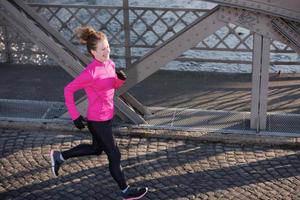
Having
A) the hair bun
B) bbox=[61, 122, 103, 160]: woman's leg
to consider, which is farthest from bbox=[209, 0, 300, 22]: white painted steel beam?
bbox=[61, 122, 103, 160]: woman's leg

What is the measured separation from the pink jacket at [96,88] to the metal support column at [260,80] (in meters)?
1.98

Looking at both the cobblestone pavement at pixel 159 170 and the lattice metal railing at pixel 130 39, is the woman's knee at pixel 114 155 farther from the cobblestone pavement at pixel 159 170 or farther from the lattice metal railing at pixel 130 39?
the lattice metal railing at pixel 130 39

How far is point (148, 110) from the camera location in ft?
26.4

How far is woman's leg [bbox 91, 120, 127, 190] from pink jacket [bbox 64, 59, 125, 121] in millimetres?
Answer: 72

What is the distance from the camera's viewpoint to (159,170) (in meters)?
6.61

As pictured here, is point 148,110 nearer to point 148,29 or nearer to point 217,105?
point 217,105

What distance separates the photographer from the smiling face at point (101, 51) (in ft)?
18.3

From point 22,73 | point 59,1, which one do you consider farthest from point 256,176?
point 59,1

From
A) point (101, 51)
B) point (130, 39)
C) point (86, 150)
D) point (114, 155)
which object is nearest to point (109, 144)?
point (114, 155)

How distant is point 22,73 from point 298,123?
4.65 meters

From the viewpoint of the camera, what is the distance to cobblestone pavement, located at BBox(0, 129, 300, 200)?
243 inches

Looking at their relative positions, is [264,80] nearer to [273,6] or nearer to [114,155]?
[273,6]

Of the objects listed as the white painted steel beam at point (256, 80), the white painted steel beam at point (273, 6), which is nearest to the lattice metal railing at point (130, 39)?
the white painted steel beam at point (256, 80)

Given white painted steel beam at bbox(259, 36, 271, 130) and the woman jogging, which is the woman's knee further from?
white painted steel beam at bbox(259, 36, 271, 130)
